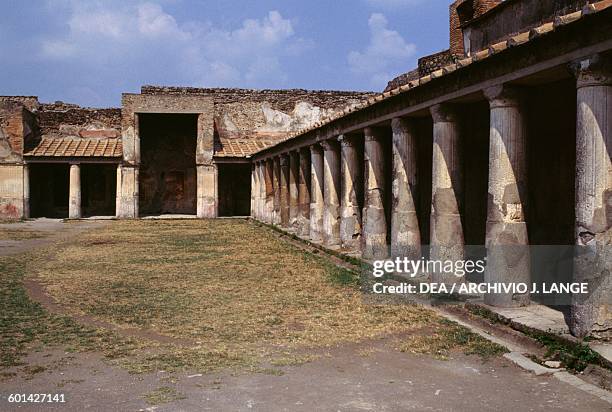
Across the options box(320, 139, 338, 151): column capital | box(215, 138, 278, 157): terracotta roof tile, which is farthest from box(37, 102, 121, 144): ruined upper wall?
box(320, 139, 338, 151): column capital

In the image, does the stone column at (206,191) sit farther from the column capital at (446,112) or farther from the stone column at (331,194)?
the column capital at (446,112)

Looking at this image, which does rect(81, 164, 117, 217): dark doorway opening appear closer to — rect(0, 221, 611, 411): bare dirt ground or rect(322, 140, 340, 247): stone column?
rect(322, 140, 340, 247): stone column

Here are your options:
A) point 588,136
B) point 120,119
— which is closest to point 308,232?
point 588,136

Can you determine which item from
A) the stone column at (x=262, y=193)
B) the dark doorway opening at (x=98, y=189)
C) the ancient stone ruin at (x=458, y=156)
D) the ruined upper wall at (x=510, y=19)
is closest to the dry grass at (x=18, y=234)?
the ancient stone ruin at (x=458, y=156)

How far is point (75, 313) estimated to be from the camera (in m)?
6.57

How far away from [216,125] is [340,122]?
1734 centimetres

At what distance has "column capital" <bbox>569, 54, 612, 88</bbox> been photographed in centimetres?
470

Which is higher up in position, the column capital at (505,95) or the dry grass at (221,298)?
the column capital at (505,95)

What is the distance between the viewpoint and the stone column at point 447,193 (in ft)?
24.3

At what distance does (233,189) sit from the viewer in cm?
2895

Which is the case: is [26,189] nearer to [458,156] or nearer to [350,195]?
[350,195]

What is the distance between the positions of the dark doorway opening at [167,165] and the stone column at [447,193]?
22.4m

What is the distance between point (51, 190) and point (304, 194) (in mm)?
17061

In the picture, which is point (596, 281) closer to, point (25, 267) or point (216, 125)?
point (25, 267)
